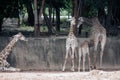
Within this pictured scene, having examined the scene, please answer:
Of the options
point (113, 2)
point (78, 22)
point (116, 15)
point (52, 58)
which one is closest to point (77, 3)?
point (78, 22)

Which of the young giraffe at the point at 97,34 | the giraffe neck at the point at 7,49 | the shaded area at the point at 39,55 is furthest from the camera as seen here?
the shaded area at the point at 39,55

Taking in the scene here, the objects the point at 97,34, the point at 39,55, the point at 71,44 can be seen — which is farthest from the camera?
the point at 39,55

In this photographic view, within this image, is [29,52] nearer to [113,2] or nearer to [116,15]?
[113,2]

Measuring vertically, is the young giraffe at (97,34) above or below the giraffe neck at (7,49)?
above

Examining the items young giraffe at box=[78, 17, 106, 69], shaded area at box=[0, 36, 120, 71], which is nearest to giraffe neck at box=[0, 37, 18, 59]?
shaded area at box=[0, 36, 120, 71]

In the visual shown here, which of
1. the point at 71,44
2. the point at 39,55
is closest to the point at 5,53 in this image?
the point at 39,55

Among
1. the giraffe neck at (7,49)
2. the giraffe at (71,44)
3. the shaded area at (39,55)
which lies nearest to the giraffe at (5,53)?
the giraffe neck at (7,49)

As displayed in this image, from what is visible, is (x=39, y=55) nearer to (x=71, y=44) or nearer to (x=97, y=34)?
(x=71, y=44)

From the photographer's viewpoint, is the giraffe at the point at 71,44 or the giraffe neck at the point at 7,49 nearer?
the giraffe at the point at 71,44

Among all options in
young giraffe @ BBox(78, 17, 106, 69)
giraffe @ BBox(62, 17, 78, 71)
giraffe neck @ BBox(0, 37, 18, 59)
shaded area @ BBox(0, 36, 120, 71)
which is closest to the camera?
giraffe @ BBox(62, 17, 78, 71)

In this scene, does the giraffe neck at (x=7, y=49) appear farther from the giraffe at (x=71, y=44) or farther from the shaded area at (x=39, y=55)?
the giraffe at (x=71, y=44)

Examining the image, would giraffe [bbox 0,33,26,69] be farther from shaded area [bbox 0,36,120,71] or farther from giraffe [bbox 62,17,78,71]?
giraffe [bbox 62,17,78,71]

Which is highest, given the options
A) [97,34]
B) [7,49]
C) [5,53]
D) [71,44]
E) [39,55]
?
[97,34]

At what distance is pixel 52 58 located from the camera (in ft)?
37.2
